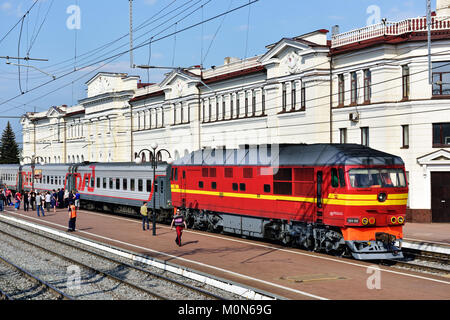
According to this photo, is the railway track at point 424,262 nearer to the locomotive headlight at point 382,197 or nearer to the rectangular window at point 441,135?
the locomotive headlight at point 382,197

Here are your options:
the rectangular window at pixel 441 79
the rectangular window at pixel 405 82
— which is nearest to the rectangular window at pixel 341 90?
the rectangular window at pixel 405 82

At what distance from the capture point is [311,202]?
2300cm

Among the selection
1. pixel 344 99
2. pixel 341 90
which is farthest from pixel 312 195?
pixel 341 90

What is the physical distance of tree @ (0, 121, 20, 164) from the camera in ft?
401

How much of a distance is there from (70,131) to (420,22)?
227ft

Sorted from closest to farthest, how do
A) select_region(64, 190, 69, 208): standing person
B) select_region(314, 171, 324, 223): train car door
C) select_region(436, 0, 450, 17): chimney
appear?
1. select_region(314, 171, 324, 223): train car door
2. select_region(436, 0, 450, 17): chimney
3. select_region(64, 190, 69, 208): standing person

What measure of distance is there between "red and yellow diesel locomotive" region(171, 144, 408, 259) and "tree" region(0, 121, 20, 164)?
332ft

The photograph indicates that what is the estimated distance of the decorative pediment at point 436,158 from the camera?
3509 centimetres

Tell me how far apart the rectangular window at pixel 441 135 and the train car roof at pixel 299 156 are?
14.0 metres

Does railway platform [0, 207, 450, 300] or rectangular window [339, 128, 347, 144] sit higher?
rectangular window [339, 128, 347, 144]

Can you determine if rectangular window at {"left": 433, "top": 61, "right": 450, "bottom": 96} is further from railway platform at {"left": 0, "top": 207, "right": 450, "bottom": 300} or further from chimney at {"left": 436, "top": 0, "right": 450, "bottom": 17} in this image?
railway platform at {"left": 0, "top": 207, "right": 450, "bottom": 300}

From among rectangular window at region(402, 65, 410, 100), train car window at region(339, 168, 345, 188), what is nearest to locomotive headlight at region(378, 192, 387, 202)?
train car window at region(339, 168, 345, 188)

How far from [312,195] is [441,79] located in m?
16.9

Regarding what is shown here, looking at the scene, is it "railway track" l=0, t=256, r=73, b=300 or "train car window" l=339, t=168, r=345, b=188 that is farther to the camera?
"train car window" l=339, t=168, r=345, b=188
